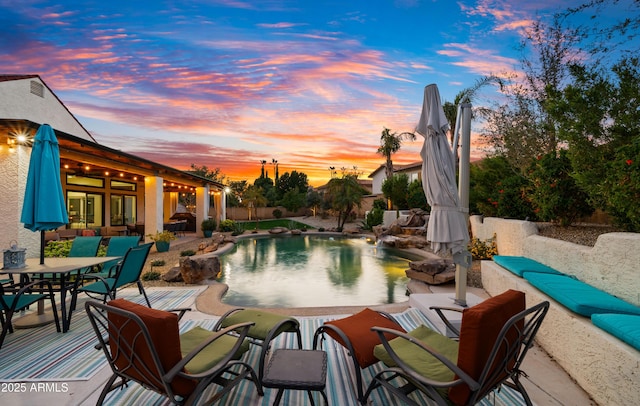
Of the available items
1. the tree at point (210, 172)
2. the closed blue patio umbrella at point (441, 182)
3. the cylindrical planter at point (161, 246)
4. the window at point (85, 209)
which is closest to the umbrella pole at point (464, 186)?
the closed blue patio umbrella at point (441, 182)

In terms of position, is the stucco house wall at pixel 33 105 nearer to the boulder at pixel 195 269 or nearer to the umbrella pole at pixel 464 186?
the boulder at pixel 195 269

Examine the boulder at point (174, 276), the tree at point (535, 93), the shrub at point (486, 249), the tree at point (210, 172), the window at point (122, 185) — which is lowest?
the boulder at point (174, 276)

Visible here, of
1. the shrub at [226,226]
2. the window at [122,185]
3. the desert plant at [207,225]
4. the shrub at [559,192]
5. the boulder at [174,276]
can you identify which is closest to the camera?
the shrub at [559,192]

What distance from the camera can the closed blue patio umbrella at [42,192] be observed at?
14.0 ft

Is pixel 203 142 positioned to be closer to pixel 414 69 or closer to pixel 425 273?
pixel 414 69

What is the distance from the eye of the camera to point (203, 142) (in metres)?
21.3

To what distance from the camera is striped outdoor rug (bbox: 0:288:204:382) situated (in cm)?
292

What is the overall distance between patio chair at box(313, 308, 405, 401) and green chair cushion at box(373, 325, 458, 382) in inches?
4.8

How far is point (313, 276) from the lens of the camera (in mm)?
8906

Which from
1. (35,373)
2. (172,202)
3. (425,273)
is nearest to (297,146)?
(172,202)

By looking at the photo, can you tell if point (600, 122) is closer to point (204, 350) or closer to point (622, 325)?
point (622, 325)

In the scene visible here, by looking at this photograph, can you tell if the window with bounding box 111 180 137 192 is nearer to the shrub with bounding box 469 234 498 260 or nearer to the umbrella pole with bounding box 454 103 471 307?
the shrub with bounding box 469 234 498 260

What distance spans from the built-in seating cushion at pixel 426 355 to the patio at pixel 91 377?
482 mm

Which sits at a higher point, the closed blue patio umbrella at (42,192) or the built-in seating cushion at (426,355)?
the closed blue patio umbrella at (42,192)
